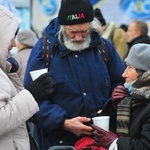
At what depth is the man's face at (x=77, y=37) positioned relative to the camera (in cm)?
321

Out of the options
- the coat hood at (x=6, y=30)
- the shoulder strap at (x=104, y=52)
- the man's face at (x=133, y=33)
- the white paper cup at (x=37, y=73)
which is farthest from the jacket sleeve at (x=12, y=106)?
the man's face at (x=133, y=33)

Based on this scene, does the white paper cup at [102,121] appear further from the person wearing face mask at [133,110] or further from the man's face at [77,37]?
the man's face at [77,37]

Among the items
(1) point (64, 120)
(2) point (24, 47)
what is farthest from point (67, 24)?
(2) point (24, 47)

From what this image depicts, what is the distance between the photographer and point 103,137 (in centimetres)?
284

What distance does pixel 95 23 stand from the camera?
337 centimetres

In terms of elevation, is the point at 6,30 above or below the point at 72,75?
above

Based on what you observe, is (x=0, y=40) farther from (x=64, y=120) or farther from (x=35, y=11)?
(x=35, y=11)

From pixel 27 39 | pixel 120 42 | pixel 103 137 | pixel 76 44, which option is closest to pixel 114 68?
pixel 76 44

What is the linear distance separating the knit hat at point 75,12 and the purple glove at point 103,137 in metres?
0.84

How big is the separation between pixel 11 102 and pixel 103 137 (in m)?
0.74

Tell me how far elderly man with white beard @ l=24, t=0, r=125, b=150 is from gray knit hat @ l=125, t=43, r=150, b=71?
37cm

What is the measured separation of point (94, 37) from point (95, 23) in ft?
0.43

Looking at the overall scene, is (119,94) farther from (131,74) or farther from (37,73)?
(37,73)

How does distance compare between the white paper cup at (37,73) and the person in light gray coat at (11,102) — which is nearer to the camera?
the person in light gray coat at (11,102)
